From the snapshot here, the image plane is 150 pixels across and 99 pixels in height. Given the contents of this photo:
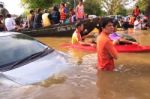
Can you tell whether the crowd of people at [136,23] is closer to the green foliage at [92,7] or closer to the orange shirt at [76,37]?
the orange shirt at [76,37]

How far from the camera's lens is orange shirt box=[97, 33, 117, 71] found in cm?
771

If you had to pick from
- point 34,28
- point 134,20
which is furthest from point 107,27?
point 134,20

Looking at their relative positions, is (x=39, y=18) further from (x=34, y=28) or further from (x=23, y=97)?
(x=23, y=97)

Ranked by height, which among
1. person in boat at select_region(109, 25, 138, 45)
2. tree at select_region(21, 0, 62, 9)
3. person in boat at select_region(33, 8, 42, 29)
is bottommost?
person in boat at select_region(109, 25, 138, 45)

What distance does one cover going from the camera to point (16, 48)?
7.04 metres

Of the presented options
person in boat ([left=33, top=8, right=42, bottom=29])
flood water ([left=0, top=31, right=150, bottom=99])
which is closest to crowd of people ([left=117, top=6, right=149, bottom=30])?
person in boat ([left=33, top=8, right=42, bottom=29])

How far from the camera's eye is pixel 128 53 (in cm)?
1159

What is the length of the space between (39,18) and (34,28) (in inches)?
25.3

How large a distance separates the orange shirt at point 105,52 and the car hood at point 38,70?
0.90 meters

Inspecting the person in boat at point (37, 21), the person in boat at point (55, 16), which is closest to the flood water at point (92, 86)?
the person in boat at point (55, 16)

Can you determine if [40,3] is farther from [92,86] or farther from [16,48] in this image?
[92,86]

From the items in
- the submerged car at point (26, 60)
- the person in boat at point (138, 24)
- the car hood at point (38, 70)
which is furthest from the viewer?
the person in boat at point (138, 24)

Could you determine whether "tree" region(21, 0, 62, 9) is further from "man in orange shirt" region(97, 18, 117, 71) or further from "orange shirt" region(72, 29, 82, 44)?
"man in orange shirt" region(97, 18, 117, 71)

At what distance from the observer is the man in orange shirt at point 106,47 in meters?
7.68
